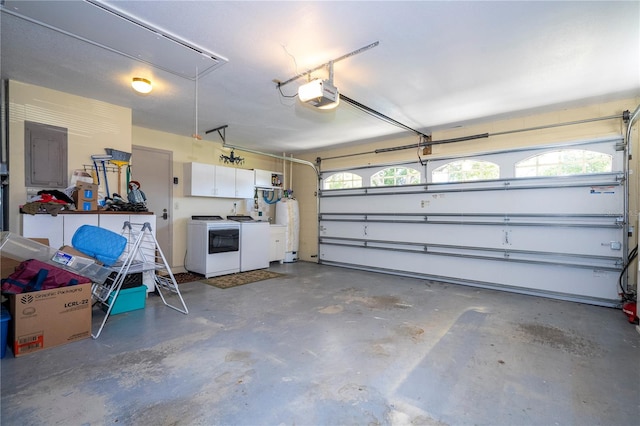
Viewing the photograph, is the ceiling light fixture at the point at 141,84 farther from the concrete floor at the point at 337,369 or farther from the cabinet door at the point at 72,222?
the concrete floor at the point at 337,369

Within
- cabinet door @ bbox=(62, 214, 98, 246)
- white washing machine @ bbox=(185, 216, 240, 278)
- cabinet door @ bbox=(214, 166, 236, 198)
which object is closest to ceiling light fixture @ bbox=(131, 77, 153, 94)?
cabinet door @ bbox=(62, 214, 98, 246)

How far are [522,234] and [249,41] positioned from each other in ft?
15.2

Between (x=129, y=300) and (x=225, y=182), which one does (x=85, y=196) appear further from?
(x=225, y=182)

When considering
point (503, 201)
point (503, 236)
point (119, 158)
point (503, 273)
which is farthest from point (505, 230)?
point (119, 158)

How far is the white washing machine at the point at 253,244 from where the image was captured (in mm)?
5891

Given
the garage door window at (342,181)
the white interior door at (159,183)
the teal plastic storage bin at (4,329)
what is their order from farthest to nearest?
the garage door window at (342,181) < the white interior door at (159,183) < the teal plastic storage bin at (4,329)

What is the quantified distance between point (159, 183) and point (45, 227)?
7.76ft

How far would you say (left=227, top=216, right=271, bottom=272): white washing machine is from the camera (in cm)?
589

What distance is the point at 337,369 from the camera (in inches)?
90.7

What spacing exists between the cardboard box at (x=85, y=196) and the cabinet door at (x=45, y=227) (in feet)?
0.76

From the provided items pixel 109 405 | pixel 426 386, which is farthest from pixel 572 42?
pixel 109 405

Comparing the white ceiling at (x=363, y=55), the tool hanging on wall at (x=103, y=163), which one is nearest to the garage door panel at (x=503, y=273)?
the white ceiling at (x=363, y=55)

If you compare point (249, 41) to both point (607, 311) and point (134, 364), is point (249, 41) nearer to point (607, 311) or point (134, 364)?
point (134, 364)

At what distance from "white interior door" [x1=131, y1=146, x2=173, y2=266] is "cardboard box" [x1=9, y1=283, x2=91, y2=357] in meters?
2.87
